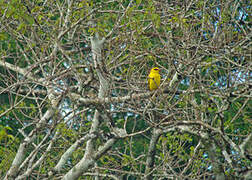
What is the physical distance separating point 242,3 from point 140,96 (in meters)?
2.18

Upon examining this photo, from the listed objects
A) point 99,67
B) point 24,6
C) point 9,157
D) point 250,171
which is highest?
point 24,6

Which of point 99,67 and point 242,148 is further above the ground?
point 99,67

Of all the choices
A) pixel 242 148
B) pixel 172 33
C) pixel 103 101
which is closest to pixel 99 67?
pixel 103 101

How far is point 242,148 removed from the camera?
4449 mm

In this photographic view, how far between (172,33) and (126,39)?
41.8 inches

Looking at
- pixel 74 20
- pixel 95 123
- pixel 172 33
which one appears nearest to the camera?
pixel 95 123

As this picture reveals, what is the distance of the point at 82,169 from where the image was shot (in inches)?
217

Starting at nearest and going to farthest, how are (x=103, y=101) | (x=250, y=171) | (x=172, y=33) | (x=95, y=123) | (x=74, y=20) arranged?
(x=250, y=171)
(x=103, y=101)
(x=95, y=123)
(x=74, y=20)
(x=172, y=33)

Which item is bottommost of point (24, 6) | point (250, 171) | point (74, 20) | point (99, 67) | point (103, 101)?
point (250, 171)

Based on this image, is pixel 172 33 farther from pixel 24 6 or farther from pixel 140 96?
pixel 24 6

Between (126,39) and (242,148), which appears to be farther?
(126,39)

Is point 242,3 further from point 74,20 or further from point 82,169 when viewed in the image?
point 82,169

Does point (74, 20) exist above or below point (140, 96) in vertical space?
above

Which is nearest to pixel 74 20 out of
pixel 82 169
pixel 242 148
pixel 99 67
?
pixel 99 67
